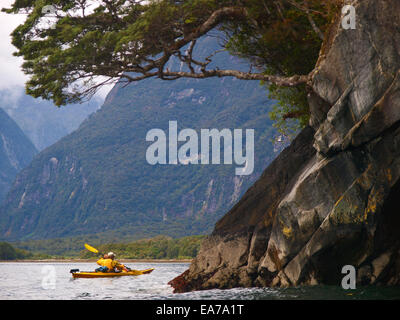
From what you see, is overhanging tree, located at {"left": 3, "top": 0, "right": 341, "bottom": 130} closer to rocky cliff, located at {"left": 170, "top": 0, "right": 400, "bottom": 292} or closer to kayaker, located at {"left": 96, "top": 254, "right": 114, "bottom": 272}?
rocky cliff, located at {"left": 170, "top": 0, "right": 400, "bottom": 292}

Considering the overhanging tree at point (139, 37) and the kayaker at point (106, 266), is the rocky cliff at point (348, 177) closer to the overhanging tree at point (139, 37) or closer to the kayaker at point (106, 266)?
the overhanging tree at point (139, 37)

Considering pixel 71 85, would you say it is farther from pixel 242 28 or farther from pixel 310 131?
pixel 310 131

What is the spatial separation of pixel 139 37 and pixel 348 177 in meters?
9.84

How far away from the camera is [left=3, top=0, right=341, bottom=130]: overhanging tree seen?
2362 cm

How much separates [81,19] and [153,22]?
3404mm

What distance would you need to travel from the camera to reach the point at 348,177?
20.7 m

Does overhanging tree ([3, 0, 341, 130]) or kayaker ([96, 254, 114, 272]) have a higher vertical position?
overhanging tree ([3, 0, 341, 130])

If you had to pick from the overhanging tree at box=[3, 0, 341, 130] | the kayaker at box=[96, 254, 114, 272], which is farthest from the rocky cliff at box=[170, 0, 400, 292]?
the kayaker at box=[96, 254, 114, 272]

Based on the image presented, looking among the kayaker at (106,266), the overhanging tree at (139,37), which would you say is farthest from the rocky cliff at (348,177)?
the kayaker at (106,266)

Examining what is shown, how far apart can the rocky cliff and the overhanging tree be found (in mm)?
2672

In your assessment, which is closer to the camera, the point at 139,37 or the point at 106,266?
the point at 139,37

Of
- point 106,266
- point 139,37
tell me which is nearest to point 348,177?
point 139,37

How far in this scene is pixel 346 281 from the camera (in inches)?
859

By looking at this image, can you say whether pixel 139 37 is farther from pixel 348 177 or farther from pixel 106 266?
pixel 106 266
